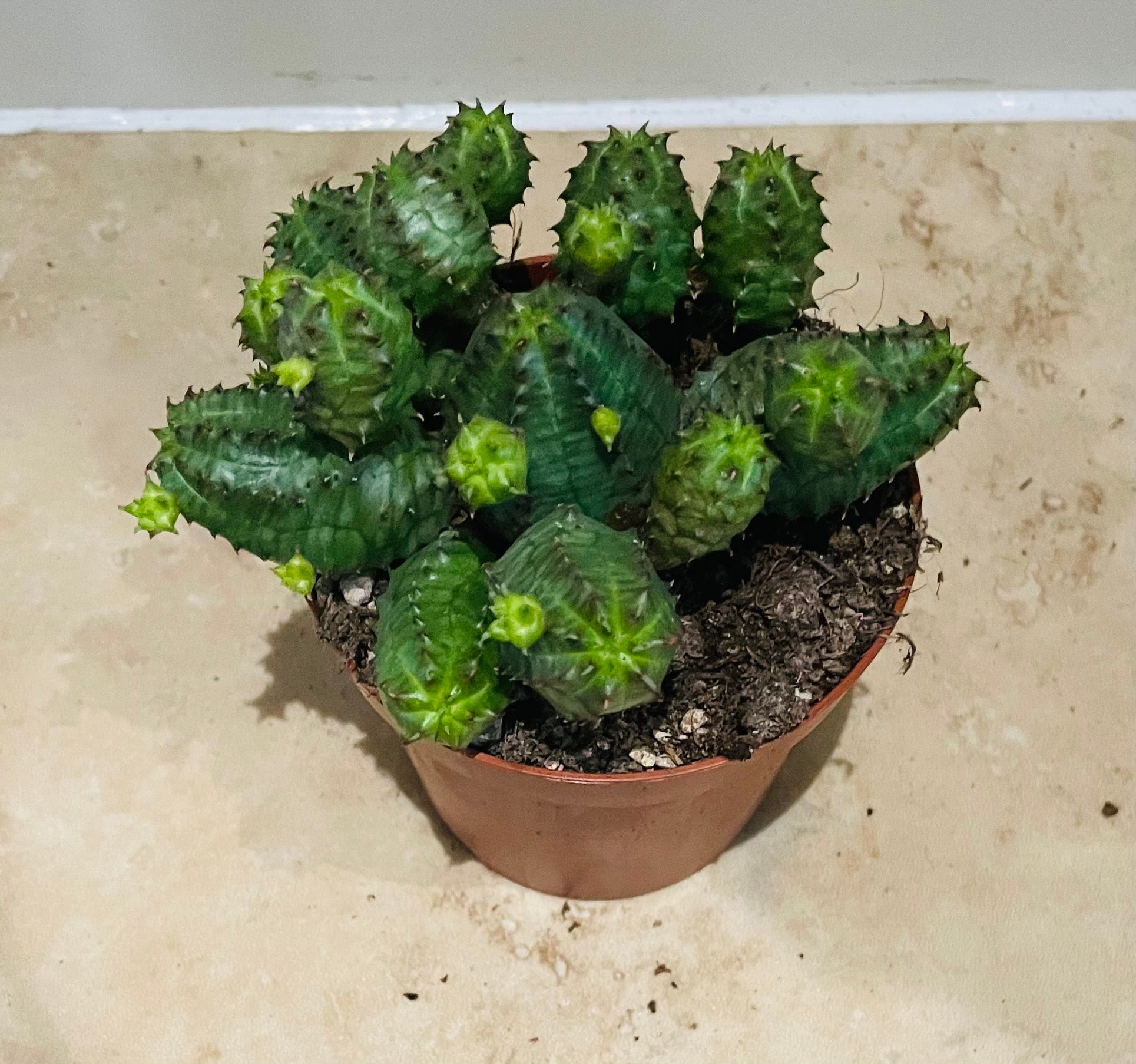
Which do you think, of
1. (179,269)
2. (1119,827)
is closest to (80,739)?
(179,269)

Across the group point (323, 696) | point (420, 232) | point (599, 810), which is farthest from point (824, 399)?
point (323, 696)

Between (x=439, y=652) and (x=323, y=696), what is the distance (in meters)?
0.80

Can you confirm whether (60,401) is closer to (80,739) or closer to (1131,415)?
(80,739)

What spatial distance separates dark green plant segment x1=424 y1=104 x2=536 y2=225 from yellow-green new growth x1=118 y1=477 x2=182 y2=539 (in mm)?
355

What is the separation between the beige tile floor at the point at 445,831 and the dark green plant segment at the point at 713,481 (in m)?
0.76

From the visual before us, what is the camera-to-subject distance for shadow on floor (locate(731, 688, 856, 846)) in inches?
61.6

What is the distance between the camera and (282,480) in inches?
36.5

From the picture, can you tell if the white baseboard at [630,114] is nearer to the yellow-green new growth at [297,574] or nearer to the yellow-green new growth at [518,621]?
the yellow-green new growth at [297,574]

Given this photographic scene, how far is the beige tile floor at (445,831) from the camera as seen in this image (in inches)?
56.5

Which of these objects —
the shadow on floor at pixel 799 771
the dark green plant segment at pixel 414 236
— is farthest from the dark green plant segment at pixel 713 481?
the shadow on floor at pixel 799 771

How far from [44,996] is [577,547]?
3.38 ft

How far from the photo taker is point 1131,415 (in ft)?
6.00

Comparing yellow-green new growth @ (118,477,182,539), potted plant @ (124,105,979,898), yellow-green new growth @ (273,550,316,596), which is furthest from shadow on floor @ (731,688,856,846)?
yellow-green new growth @ (118,477,182,539)

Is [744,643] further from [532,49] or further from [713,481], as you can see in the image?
[532,49]
